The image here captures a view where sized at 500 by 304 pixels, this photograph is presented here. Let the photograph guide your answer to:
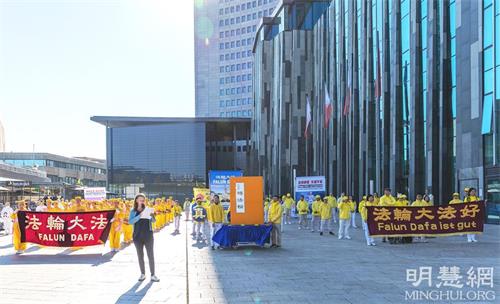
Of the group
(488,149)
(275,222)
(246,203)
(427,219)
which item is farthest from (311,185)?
(246,203)

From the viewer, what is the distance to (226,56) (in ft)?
481

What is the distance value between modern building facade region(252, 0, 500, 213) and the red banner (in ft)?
58.9

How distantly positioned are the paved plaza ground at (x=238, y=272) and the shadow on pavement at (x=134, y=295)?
2cm

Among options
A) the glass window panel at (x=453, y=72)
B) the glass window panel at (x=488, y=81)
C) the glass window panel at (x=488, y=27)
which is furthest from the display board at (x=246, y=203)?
the glass window panel at (x=453, y=72)

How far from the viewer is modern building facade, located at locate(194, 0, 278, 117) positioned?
141837 millimetres

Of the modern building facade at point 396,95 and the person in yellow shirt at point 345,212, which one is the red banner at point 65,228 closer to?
the person in yellow shirt at point 345,212

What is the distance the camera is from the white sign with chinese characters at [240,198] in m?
16.6

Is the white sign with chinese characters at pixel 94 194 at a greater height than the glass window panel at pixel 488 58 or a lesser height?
lesser

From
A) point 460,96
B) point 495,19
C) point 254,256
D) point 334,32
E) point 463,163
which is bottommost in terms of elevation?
point 254,256

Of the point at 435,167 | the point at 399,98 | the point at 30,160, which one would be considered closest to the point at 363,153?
the point at 399,98

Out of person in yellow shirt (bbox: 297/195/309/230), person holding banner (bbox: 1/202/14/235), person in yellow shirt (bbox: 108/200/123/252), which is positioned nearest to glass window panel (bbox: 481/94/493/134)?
person in yellow shirt (bbox: 297/195/309/230)

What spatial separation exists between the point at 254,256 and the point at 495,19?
59.0 feet

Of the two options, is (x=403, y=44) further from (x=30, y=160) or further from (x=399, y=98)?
(x=30, y=160)

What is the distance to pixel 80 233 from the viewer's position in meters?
15.6
